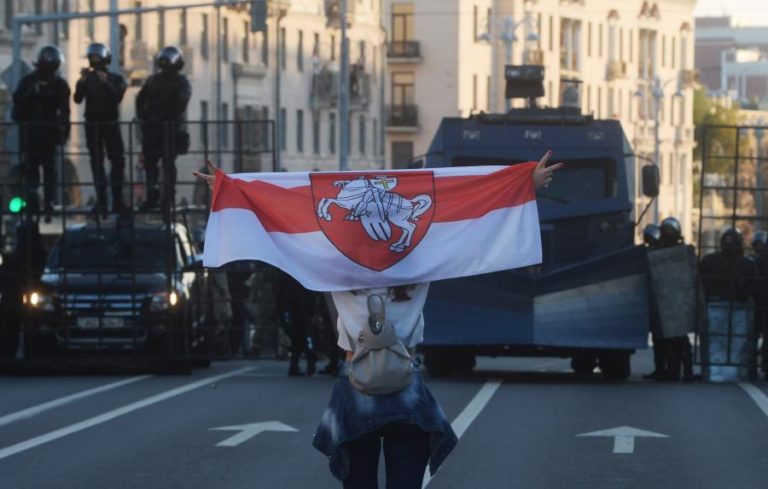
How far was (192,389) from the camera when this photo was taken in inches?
946

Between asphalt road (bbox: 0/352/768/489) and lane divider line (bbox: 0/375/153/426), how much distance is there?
20 millimetres

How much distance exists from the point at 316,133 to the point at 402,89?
26.0 meters

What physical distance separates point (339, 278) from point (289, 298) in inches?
654

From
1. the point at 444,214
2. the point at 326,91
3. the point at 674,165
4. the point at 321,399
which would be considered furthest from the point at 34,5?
the point at 674,165

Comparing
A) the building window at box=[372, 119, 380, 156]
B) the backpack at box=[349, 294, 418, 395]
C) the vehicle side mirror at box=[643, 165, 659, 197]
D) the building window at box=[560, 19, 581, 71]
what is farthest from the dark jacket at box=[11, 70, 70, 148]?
the building window at box=[560, 19, 581, 71]

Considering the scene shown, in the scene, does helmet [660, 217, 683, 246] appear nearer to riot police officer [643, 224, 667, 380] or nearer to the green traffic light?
riot police officer [643, 224, 667, 380]

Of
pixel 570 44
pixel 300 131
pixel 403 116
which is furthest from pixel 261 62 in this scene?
pixel 570 44

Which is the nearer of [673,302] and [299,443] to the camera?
[299,443]

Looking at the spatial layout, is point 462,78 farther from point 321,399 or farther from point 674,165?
point 321,399

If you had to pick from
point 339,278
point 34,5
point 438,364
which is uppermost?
point 34,5

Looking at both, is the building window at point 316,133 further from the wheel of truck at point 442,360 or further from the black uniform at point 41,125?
the wheel of truck at point 442,360

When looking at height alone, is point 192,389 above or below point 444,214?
below

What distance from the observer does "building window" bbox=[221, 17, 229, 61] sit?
7994 cm

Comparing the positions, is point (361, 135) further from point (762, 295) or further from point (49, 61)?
point (762, 295)
